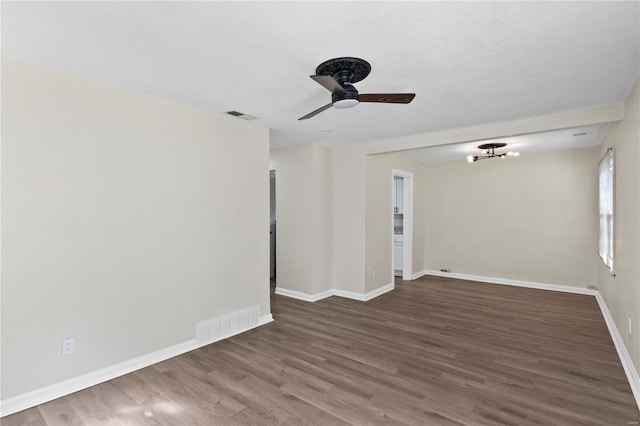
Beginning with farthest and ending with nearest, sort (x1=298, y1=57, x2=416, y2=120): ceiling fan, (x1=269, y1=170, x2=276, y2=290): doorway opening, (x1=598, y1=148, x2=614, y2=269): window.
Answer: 1. (x1=269, y1=170, x2=276, y2=290): doorway opening
2. (x1=598, y1=148, x2=614, y2=269): window
3. (x1=298, y1=57, x2=416, y2=120): ceiling fan

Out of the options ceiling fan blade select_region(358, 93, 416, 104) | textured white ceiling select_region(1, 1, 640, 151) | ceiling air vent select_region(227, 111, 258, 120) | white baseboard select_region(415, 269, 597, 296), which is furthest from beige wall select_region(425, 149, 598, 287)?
ceiling fan blade select_region(358, 93, 416, 104)

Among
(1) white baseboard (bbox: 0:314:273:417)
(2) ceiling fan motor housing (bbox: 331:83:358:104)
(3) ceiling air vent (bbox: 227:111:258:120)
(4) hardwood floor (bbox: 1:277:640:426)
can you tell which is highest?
(3) ceiling air vent (bbox: 227:111:258:120)

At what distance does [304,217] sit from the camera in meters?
5.28

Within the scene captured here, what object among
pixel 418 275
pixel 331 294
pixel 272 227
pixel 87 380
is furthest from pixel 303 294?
pixel 87 380

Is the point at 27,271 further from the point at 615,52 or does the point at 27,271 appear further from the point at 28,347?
the point at 615,52

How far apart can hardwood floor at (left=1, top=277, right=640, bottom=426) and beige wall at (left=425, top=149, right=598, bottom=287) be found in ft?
5.43

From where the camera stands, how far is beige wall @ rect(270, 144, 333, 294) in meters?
5.23

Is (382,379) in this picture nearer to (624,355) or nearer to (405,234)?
(624,355)

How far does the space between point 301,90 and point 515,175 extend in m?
5.08

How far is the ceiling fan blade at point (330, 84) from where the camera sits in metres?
2.14

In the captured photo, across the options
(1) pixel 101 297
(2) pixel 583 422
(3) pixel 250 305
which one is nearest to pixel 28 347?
(1) pixel 101 297

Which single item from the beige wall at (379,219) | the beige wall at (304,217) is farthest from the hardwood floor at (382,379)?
the beige wall at (379,219)

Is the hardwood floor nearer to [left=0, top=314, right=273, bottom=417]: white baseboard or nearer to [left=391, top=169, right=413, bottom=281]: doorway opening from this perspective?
[left=0, top=314, right=273, bottom=417]: white baseboard

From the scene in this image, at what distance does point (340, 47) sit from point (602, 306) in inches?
205
